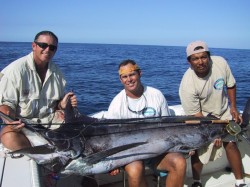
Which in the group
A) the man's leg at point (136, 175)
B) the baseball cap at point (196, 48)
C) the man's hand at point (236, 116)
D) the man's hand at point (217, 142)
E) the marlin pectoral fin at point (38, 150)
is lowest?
the man's leg at point (136, 175)

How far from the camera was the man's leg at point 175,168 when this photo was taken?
2.86m

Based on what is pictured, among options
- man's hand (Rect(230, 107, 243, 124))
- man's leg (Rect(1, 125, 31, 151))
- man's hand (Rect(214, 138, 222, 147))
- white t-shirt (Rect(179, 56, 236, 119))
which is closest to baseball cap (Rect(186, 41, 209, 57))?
→ white t-shirt (Rect(179, 56, 236, 119))

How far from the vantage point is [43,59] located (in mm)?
3320

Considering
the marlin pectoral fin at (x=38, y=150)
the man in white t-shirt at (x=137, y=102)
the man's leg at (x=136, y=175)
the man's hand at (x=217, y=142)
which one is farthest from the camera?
the man's hand at (x=217, y=142)

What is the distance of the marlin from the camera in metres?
2.74

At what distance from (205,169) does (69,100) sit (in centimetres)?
191

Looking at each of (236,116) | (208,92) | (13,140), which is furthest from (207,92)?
(13,140)

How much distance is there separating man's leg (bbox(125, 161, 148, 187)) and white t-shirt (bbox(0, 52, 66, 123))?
3.73 ft

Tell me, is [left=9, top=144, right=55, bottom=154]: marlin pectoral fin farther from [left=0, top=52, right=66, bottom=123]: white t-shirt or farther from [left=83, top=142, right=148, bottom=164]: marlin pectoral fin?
[left=0, top=52, right=66, bottom=123]: white t-shirt

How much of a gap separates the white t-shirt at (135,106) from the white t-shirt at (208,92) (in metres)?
0.48

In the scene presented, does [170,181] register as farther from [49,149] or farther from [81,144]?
[49,149]

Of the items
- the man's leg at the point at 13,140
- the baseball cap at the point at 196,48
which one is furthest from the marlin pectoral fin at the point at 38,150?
the baseball cap at the point at 196,48

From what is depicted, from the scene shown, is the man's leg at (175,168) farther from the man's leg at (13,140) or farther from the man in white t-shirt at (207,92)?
the man's leg at (13,140)

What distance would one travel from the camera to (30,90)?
10.8 feet
